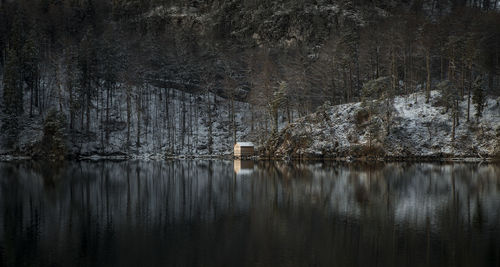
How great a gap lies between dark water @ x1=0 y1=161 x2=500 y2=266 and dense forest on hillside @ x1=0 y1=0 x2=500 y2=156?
37146mm

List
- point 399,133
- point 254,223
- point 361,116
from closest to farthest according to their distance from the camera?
point 254,223
point 399,133
point 361,116

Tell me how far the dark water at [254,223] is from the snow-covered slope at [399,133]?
88.0ft

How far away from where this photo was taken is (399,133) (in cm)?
6412

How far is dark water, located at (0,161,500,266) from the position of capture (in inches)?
599

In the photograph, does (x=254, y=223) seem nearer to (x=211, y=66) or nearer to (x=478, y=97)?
(x=478, y=97)

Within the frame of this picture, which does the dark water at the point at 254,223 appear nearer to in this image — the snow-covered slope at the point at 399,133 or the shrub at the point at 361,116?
the snow-covered slope at the point at 399,133

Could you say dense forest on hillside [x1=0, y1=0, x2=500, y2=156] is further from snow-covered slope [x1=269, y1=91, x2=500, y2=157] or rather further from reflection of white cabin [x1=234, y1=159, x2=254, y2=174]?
reflection of white cabin [x1=234, y1=159, x2=254, y2=174]

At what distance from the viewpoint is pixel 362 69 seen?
80062mm

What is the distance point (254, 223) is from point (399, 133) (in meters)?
48.4

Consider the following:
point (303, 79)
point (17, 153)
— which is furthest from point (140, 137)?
point (303, 79)

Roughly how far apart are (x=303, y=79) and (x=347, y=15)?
3542 centimetres

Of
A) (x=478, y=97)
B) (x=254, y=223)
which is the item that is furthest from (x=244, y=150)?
(x=254, y=223)

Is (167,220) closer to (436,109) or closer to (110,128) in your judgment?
(436,109)

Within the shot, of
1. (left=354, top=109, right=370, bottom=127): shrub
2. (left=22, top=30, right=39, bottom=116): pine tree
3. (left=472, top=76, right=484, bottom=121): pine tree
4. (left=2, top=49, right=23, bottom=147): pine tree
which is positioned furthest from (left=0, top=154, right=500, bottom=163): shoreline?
(left=22, top=30, right=39, bottom=116): pine tree
